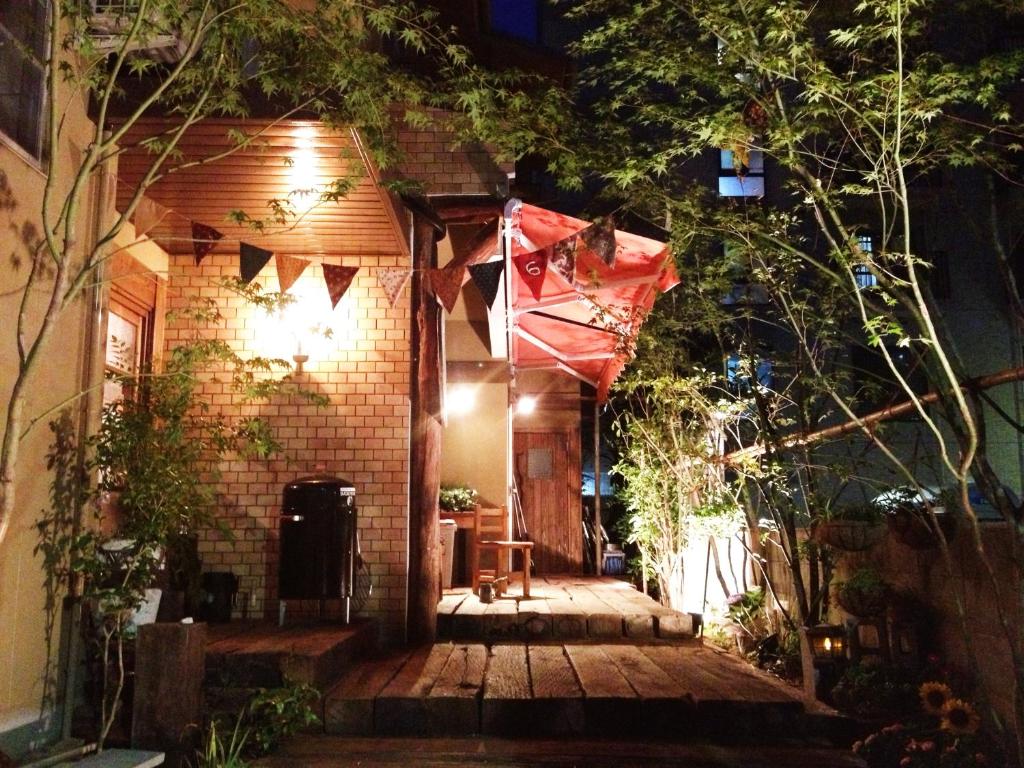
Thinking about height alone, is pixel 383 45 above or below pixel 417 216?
above

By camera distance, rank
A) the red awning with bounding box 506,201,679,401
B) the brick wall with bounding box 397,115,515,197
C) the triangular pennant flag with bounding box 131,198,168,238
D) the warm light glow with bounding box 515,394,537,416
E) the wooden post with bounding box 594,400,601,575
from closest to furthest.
A: 1. the triangular pennant flag with bounding box 131,198,168,238
2. the brick wall with bounding box 397,115,515,197
3. the red awning with bounding box 506,201,679,401
4. the warm light glow with bounding box 515,394,537,416
5. the wooden post with bounding box 594,400,601,575

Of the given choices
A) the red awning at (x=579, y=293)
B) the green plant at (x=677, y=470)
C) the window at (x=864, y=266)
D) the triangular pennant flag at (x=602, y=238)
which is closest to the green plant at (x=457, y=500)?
the green plant at (x=677, y=470)

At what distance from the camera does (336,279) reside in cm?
709

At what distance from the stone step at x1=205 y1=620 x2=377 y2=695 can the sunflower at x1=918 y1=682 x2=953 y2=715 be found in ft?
11.9

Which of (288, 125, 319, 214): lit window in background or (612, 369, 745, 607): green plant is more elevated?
(288, 125, 319, 214): lit window in background

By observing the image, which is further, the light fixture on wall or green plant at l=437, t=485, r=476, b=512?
green plant at l=437, t=485, r=476, b=512

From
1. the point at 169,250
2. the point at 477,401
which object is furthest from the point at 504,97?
the point at 477,401

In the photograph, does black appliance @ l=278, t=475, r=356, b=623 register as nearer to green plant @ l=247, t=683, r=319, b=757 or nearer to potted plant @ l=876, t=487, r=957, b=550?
green plant @ l=247, t=683, r=319, b=757

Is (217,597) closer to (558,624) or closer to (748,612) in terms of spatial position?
(558,624)

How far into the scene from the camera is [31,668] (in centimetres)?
450

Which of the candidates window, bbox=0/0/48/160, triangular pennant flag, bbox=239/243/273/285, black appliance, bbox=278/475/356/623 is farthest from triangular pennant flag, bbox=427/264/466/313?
window, bbox=0/0/48/160

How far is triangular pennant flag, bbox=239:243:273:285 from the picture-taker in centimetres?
672

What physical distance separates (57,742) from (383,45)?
25.0ft

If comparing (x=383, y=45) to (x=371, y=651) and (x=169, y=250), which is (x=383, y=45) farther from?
(x=371, y=651)
